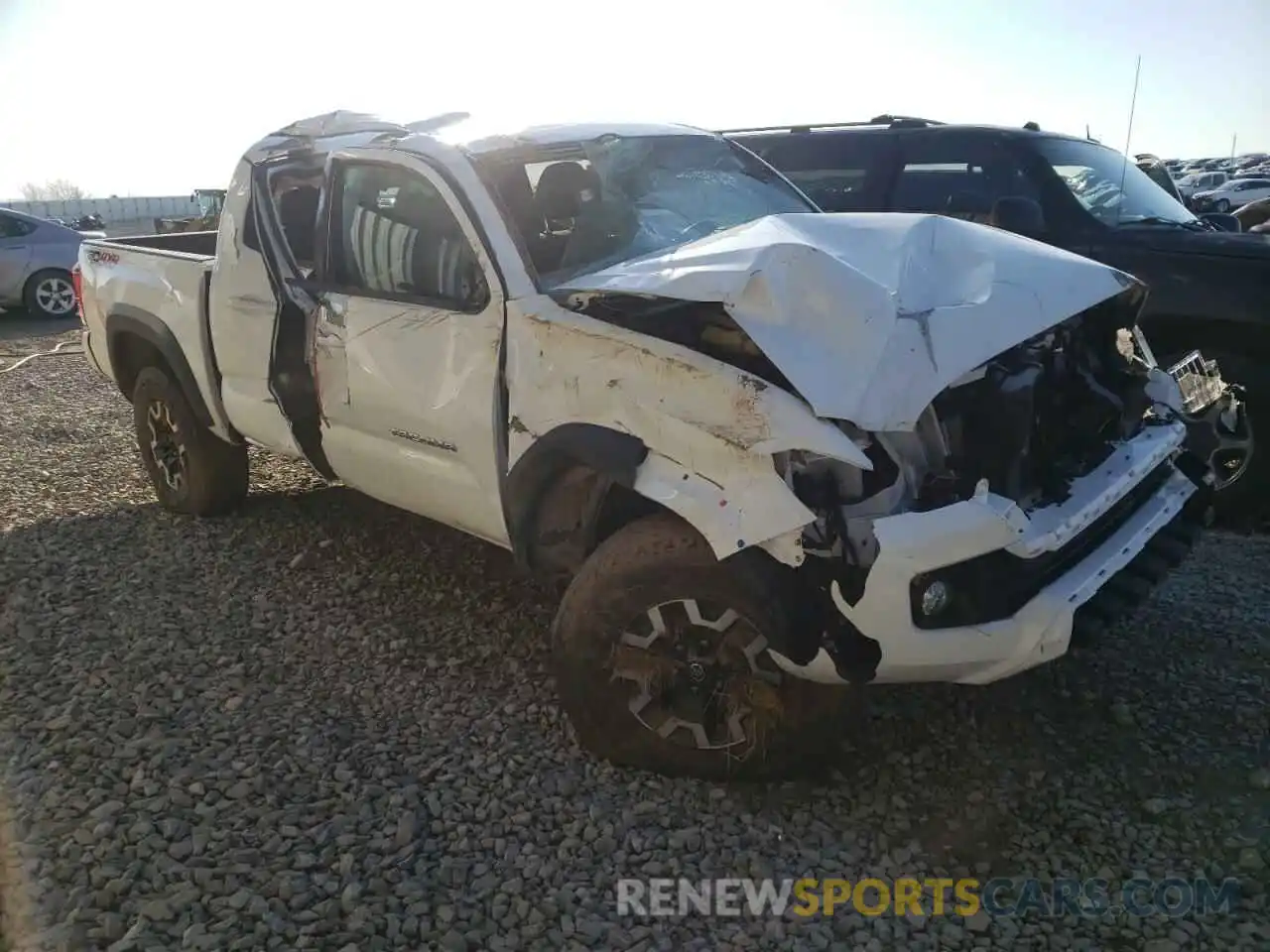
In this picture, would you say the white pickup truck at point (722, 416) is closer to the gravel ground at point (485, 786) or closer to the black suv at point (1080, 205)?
the gravel ground at point (485, 786)

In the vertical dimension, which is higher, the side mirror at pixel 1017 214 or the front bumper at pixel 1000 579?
the side mirror at pixel 1017 214

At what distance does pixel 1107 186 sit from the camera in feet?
18.5

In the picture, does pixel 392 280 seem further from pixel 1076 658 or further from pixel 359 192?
pixel 1076 658

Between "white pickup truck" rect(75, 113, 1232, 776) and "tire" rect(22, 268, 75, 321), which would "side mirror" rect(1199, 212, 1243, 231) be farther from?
"tire" rect(22, 268, 75, 321)

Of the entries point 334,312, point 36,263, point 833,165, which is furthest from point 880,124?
point 36,263

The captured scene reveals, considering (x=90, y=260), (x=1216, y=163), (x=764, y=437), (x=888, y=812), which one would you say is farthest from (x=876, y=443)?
(x=1216, y=163)

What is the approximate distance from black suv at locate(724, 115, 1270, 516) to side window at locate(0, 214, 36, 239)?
10569 mm

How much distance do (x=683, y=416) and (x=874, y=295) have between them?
0.64m

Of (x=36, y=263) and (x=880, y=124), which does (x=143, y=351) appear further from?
(x=36, y=263)

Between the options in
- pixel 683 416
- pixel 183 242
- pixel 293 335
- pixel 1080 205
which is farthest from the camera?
pixel 183 242

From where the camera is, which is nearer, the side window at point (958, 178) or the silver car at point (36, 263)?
the side window at point (958, 178)

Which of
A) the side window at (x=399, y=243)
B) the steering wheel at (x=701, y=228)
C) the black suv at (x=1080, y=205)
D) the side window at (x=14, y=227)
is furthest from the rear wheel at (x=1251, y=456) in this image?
the side window at (x=14, y=227)

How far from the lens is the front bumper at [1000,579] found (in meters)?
2.58

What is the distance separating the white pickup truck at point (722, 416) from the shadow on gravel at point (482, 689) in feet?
1.53
